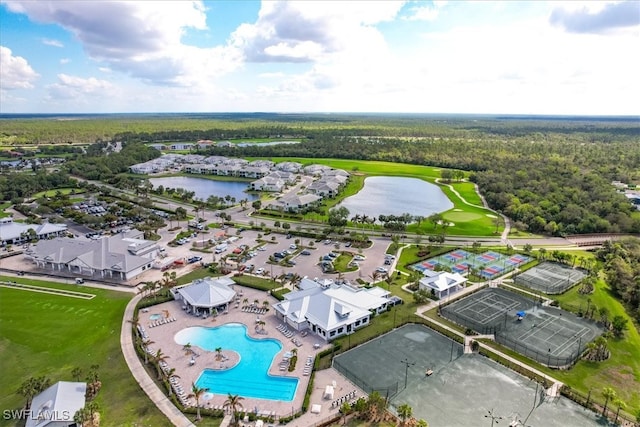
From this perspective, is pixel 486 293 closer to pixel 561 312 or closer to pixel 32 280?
pixel 561 312

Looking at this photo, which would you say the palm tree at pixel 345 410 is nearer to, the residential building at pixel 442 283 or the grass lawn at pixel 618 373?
the grass lawn at pixel 618 373

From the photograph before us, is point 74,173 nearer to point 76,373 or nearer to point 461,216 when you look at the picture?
point 76,373

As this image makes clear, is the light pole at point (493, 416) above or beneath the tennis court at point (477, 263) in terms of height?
beneath

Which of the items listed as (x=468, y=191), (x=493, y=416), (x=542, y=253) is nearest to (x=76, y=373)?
(x=493, y=416)

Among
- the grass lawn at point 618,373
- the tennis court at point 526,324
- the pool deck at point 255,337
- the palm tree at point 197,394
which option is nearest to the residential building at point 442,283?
the tennis court at point 526,324

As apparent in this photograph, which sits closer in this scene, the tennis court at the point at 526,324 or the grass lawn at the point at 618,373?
the grass lawn at the point at 618,373

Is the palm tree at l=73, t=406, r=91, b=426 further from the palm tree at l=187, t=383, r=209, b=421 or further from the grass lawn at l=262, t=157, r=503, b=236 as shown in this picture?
the grass lawn at l=262, t=157, r=503, b=236

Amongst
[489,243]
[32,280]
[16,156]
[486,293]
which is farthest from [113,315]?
[16,156]

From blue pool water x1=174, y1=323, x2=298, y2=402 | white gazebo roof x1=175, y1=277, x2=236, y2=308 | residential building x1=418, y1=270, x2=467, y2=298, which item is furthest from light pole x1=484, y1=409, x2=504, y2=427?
white gazebo roof x1=175, y1=277, x2=236, y2=308
